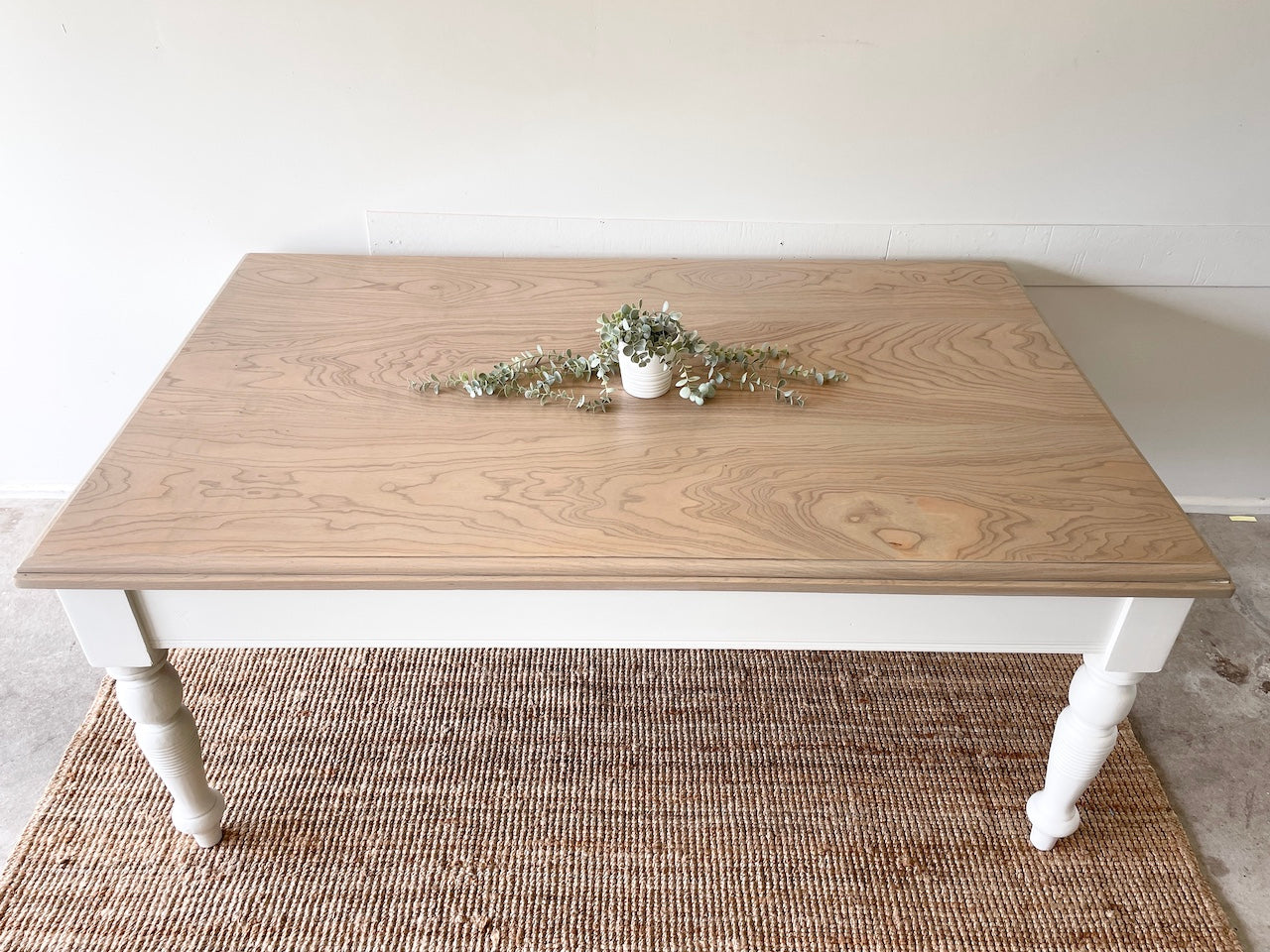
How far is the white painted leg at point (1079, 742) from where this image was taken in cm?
131

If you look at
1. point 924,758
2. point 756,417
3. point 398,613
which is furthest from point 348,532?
point 924,758

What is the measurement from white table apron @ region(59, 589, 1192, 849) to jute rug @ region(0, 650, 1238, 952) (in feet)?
1.19

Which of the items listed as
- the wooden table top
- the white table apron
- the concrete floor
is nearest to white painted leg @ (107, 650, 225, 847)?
the white table apron

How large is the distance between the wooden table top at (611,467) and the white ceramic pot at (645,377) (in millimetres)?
27

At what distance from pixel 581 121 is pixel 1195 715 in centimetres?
168

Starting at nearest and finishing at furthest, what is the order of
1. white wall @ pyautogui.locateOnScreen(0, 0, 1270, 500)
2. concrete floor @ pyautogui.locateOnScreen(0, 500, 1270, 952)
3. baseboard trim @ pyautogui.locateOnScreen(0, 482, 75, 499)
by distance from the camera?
concrete floor @ pyautogui.locateOnScreen(0, 500, 1270, 952)
white wall @ pyautogui.locateOnScreen(0, 0, 1270, 500)
baseboard trim @ pyautogui.locateOnScreen(0, 482, 75, 499)

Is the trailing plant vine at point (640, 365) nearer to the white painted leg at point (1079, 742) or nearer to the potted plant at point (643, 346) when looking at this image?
the potted plant at point (643, 346)

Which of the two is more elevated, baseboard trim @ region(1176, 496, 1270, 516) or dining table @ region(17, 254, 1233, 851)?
dining table @ region(17, 254, 1233, 851)

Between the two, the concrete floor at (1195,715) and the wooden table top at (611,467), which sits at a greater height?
the wooden table top at (611,467)

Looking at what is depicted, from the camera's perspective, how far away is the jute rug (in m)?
1.43

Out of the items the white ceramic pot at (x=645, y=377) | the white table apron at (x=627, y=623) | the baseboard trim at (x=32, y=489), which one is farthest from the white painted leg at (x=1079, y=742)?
the baseboard trim at (x=32, y=489)

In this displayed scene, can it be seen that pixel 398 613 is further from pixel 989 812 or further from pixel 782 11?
pixel 782 11

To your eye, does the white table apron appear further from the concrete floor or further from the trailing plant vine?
the concrete floor

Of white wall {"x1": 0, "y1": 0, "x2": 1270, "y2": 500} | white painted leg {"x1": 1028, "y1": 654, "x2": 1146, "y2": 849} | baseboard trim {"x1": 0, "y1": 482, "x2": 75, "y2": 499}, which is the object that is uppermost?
white wall {"x1": 0, "y1": 0, "x2": 1270, "y2": 500}
